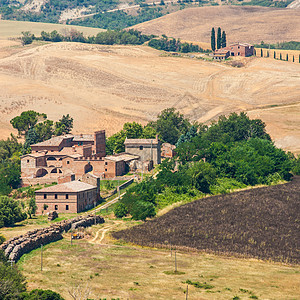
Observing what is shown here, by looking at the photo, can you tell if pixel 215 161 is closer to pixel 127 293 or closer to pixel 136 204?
pixel 136 204

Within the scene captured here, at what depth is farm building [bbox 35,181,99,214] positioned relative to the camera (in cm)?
9206

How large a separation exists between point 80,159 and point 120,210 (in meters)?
23.9

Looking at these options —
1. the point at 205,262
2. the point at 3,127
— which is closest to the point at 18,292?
the point at 205,262

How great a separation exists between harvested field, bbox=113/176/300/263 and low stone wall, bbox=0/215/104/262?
222 inches

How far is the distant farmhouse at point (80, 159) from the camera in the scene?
11094cm

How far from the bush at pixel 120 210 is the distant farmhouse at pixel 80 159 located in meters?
14.8

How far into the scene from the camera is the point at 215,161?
114 meters

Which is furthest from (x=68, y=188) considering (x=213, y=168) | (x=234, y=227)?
(x=213, y=168)

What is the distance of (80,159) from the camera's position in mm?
111750

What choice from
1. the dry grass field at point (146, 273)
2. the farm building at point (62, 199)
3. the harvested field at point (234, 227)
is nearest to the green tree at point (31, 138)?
the farm building at point (62, 199)

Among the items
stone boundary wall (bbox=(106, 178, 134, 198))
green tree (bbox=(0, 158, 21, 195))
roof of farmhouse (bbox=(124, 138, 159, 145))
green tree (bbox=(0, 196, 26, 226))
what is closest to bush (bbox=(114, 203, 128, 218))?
green tree (bbox=(0, 196, 26, 226))

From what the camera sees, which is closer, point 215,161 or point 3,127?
point 215,161

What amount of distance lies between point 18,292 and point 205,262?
21674 mm

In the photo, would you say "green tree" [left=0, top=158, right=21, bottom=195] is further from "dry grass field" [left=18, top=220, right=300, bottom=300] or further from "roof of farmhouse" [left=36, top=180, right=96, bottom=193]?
"dry grass field" [left=18, top=220, right=300, bottom=300]
